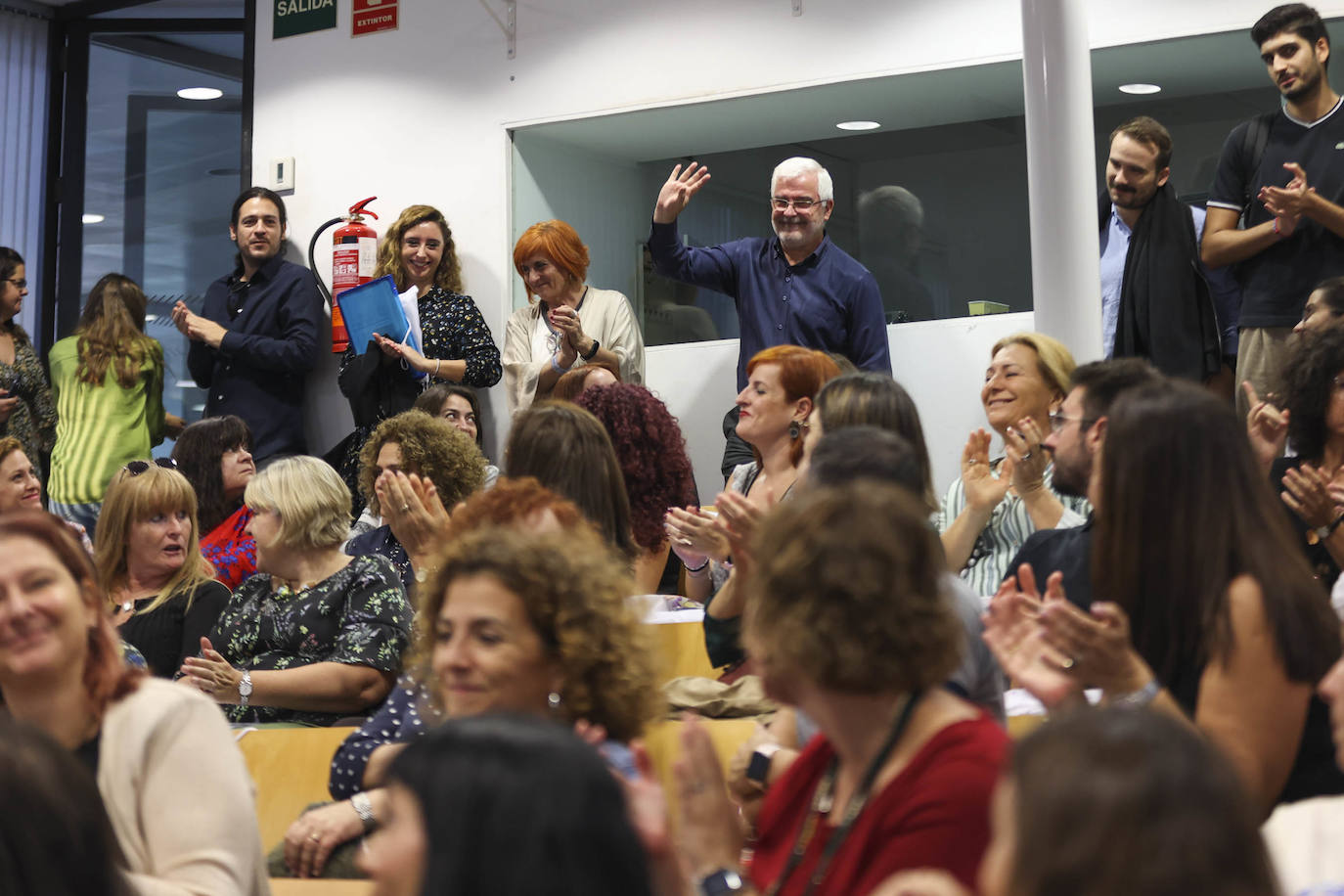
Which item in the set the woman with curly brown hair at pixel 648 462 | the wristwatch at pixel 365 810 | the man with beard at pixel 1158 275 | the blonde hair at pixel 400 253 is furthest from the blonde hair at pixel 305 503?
the blonde hair at pixel 400 253

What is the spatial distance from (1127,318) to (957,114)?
1598 millimetres

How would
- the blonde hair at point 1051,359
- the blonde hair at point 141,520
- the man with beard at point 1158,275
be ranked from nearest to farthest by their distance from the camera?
the blonde hair at point 1051,359 < the blonde hair at point 141,520 < the man with beard at point 1158,275

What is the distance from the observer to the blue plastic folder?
6.09m

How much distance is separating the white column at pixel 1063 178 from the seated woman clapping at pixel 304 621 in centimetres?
218

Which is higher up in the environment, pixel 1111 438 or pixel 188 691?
pixel 1111 438

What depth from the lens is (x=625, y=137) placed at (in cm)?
662

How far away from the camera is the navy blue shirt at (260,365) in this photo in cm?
671

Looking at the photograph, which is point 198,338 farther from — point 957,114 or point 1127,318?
point 1127,318

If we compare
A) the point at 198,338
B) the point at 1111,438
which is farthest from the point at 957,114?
the point at 1111,438

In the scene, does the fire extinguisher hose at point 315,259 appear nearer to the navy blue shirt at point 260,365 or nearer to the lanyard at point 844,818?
the navy blue shirt at point 260,365

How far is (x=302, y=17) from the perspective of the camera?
23.4ft

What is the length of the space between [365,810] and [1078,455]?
160 centimetres

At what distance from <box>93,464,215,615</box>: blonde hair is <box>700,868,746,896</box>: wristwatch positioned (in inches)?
110

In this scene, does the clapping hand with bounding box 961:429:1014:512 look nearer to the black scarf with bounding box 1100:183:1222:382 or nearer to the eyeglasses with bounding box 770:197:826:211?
the black scarf with bounding box 1100:183:1222:382
